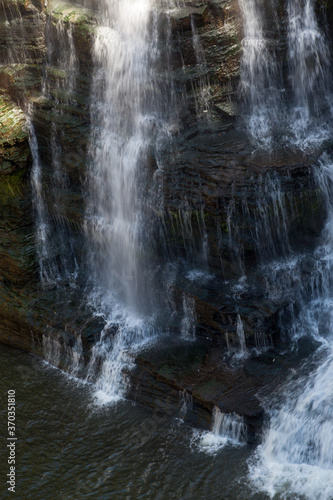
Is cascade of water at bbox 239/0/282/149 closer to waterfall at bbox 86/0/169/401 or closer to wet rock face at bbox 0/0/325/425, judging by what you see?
wet rock face at bbox 0/0/325/425

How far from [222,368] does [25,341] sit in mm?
5058

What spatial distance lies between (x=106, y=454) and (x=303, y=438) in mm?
3321

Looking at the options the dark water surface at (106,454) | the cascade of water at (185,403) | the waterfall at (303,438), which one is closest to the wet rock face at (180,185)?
the cascade of water at (185,403)

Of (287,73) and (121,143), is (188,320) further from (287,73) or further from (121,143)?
(287,73)

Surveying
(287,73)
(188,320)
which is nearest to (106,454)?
(188,320)

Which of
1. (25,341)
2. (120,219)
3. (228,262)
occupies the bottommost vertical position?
(25,341)

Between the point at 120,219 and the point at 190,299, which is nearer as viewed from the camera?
the point at 190,299

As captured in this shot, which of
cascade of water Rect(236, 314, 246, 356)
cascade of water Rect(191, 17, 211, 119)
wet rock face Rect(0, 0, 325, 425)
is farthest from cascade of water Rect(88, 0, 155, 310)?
cascade of water Rect(236, 314, 246, 356)

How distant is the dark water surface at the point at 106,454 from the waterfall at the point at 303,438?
1.20 feet

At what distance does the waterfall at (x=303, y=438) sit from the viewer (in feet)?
26.5

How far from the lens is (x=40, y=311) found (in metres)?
12.8

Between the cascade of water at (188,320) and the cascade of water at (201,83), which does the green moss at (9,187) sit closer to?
the cascade of water at (201,83)

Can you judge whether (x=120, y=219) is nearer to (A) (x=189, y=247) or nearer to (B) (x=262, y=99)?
(A) (x=189, y=247)

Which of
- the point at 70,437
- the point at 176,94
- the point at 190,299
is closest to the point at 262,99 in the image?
the point at 176,94
